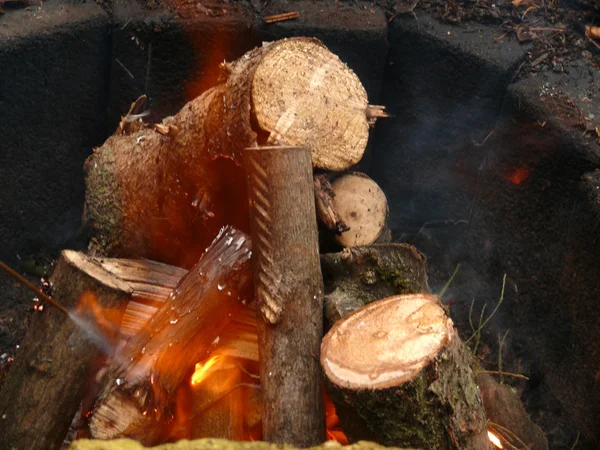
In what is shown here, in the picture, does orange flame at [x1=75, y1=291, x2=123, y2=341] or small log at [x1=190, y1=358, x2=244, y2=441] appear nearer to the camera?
orange flame at [x1=75, y1=291, x2=123, y2=341]

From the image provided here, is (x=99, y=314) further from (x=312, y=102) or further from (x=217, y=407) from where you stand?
(x=312, y=102)

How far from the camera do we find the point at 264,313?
2502mm

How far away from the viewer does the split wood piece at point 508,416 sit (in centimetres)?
289

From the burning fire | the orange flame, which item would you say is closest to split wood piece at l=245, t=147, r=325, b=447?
the orange flame

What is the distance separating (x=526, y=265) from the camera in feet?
12.0

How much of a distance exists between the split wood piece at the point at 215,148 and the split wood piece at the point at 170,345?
0.34 m

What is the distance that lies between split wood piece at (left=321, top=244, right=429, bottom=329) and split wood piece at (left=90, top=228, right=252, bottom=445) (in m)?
0.40

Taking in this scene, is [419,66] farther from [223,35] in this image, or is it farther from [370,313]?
[370,313]

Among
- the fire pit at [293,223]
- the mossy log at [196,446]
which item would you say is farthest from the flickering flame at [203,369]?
the mossy log at [196,446]

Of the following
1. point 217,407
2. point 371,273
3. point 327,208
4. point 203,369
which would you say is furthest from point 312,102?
point 217,407

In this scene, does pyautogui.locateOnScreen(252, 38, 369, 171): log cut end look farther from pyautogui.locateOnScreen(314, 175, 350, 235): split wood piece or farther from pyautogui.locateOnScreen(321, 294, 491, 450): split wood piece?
pyautogui.locateOnScreen(321, 294, 491, 450): split wood piece

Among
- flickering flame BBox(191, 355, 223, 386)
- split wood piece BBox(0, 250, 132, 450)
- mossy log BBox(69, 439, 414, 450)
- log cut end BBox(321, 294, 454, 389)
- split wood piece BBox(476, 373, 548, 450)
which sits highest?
mossy log BBox(69, 439, 414, 450)

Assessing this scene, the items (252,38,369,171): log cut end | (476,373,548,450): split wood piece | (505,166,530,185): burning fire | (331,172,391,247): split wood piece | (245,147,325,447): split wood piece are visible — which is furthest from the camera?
(505,166,530,185): burning fire

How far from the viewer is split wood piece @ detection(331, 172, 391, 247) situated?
10.0 ft
